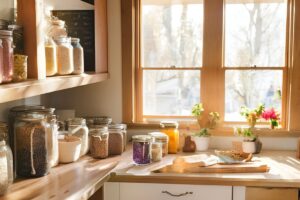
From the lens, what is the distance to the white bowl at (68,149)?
8.38 ft

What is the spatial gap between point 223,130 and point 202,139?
200 mm

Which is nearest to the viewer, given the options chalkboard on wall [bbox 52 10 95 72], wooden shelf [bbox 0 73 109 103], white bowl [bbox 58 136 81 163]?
wooden shelf [bbox 0 73 109 103]

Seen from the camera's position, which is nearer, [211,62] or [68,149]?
[68,149]

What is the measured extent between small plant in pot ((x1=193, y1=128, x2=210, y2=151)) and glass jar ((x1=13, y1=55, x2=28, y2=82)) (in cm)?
149

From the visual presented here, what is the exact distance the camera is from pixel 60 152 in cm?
257

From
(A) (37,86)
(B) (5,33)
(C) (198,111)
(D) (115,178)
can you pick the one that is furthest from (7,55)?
(C) (198,111)

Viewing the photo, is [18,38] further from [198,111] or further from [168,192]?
[198,111]

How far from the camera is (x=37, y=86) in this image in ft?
6.46

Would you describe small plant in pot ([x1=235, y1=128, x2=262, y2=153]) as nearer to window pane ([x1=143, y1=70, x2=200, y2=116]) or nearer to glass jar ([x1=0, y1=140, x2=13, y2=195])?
window pane ([x1=143, y1=70, x2=200, y2=116])

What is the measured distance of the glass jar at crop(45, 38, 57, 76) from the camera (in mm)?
2262

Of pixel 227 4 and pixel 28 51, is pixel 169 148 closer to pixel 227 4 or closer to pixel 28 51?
pixel 227 4

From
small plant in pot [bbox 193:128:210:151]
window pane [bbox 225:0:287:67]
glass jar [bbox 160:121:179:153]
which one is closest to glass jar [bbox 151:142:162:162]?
glass jar [bbox 160:121:179:153]

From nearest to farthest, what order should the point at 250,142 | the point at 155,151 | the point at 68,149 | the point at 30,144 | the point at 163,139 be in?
the point at 30,144 → the point at 68,149 → the point at 155,151 → the point at 163,139 → the point at 250,142

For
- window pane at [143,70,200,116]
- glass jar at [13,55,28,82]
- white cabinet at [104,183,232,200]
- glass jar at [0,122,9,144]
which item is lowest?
white cabinet at [104,183,232,200]
